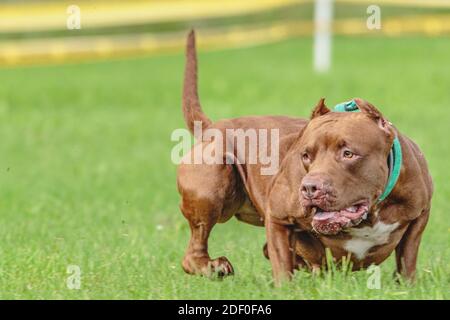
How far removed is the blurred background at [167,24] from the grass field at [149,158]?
1.15 meters

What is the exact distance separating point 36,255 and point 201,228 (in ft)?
2.98

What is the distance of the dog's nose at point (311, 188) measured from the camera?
5.23 m

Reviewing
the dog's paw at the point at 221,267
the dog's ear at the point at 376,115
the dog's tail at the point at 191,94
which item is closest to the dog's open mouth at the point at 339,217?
the dog's ear at the point at 376,115

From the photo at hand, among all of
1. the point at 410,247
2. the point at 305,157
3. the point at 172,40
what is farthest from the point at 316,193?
the point at 172,40

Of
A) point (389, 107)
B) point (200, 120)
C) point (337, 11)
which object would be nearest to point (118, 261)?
point (200, 120)

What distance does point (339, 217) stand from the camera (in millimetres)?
5348

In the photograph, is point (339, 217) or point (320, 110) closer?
point (339, 217)

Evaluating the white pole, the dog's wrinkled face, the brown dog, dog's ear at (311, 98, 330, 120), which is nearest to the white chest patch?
the brown dog

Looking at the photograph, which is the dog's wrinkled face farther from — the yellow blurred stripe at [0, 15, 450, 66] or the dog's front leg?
the yellow blurred stripe at [0, 15, 450, 66]

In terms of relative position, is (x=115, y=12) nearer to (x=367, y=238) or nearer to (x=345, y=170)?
(x=367, y=238)

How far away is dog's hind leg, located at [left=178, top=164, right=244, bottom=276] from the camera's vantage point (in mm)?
6383

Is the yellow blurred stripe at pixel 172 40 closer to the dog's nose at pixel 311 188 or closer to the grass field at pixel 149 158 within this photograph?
the grass field at pixel 149 158

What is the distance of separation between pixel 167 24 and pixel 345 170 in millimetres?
20217

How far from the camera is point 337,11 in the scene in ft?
88.8
